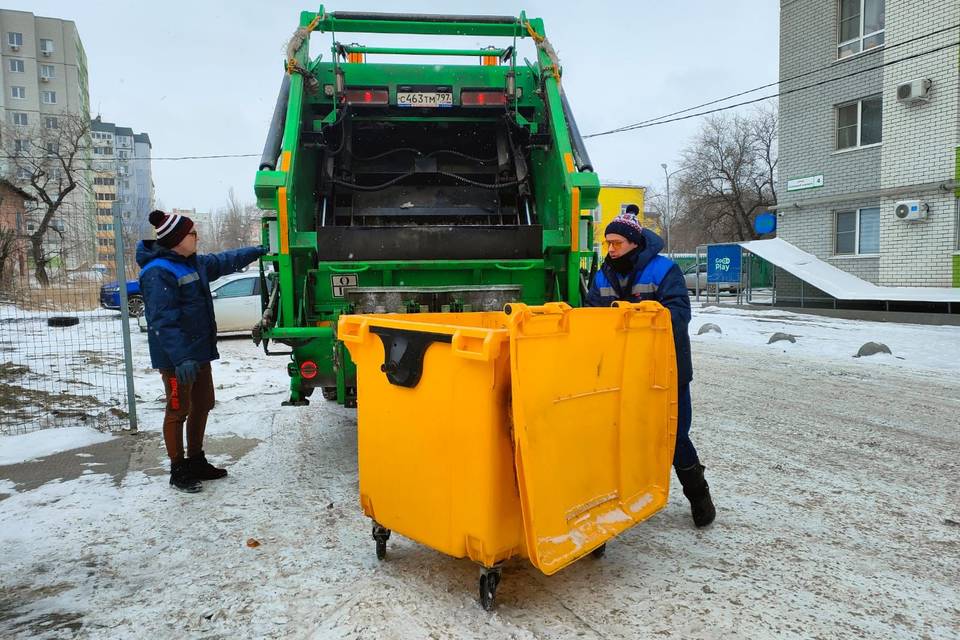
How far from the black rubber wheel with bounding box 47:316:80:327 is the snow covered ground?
5.52 meters

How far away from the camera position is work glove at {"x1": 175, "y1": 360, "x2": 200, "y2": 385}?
12.7 feet

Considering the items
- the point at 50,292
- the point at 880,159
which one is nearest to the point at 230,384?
the point at 50,292

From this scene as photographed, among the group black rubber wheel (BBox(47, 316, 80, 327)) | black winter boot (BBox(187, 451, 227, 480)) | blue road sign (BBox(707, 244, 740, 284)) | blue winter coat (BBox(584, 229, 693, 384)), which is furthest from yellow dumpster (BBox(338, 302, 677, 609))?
blue road sign (BBox(707, 244, 740, 284))

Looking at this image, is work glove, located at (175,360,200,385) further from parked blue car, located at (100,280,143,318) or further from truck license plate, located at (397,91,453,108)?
parked blue car, located at (100,280,143,318)

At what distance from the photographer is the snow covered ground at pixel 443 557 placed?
242 cm

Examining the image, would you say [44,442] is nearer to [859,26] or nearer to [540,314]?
[540,314]

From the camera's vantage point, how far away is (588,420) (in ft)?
8.68

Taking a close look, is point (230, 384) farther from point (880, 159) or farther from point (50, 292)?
point (880, 159)

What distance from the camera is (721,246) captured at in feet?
60.9

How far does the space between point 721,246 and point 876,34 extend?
6184 mm

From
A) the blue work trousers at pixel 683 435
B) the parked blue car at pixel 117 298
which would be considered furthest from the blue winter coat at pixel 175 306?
the parked blue car at pixel 117 298

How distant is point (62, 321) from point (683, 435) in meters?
10.4

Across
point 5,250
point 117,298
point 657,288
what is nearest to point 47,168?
point 5,250

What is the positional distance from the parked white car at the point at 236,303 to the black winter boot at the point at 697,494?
10.7 m
